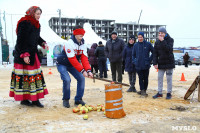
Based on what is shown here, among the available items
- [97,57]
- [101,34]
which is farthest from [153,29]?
[97,57]

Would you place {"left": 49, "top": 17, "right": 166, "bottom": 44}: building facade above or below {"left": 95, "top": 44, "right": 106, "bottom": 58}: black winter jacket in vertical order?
above

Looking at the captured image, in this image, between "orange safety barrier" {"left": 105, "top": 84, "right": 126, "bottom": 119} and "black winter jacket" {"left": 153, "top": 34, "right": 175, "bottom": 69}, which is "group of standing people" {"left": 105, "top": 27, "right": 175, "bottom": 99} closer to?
"black winter jacket" {"left": 153, "top": 34, "right": 175, "bottom": 69}

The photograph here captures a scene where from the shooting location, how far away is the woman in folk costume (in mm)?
4297

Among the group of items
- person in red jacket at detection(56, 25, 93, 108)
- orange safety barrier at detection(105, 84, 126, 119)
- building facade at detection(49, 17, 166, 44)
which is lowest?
orange safety barrier at detection(105, 84, 126, 119)

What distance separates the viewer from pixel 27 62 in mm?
4234

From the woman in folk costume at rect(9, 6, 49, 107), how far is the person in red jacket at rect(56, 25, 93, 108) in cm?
59

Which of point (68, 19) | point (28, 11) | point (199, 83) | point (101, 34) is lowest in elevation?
point (199, 83)

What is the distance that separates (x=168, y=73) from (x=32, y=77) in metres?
3.58

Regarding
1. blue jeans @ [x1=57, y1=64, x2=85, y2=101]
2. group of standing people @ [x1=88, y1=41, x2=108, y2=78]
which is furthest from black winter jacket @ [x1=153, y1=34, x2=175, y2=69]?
group of standing people @ [x1=88, y1=41, x2=108, y2=78]

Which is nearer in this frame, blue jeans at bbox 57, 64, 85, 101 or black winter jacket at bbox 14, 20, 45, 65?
black winter jacket at bbox 14, 20, 45, 65

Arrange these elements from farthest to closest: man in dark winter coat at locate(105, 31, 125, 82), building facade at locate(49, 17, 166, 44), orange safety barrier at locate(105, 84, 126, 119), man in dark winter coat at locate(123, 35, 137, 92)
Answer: building facade at locate(49, 17, 166, 44) → man in dark winter coat at locate(105, 31, 125, 82) → man in dark winter coat at locate(123, 35, 137, 92) → orange safety barrier at locate(105, 84, 126, 119)

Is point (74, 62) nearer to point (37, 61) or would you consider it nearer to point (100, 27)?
point (37, 61)

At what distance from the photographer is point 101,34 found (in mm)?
100938

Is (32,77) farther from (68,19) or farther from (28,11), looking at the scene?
(68,19)
